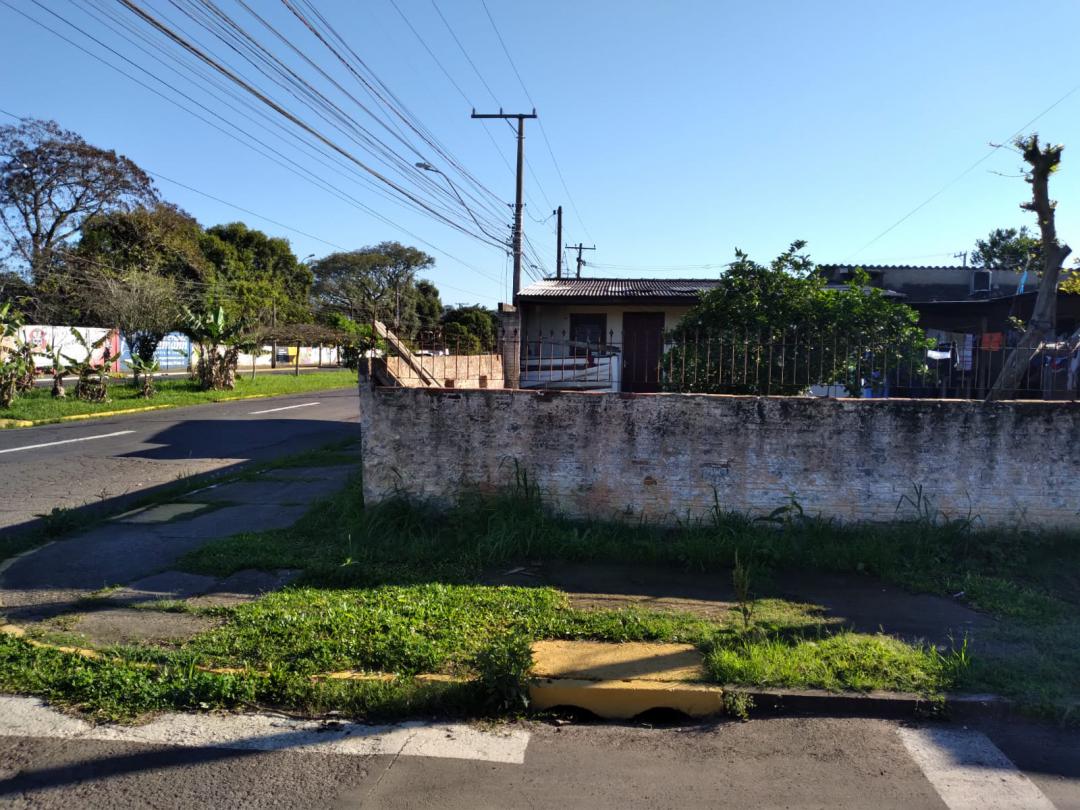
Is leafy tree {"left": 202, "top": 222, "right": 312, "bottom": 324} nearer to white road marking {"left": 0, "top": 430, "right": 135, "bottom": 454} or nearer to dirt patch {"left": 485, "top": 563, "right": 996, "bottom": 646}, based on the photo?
white road marking {"left": 0, "top": 430, "right": 135, "bottom": 454}

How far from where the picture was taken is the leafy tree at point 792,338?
311 inches

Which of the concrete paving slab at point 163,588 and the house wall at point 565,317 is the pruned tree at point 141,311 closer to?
the house wall at point 565,317

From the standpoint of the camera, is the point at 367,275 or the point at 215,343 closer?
the point at 215,343

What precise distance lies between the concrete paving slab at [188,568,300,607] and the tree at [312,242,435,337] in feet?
205

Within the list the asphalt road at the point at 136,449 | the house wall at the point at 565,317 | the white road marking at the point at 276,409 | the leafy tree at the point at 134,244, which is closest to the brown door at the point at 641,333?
the house wall at the point at 565,317

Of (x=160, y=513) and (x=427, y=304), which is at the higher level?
(x=427, y=304)

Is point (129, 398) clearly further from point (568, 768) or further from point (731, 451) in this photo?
point (568, 768)

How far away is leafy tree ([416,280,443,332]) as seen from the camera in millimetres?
67194

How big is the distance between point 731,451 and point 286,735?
4572 millimetres

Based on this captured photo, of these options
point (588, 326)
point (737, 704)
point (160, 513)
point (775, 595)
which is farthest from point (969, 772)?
point (588, 326)

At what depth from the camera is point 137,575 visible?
621 centimetres

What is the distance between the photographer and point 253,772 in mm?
3498

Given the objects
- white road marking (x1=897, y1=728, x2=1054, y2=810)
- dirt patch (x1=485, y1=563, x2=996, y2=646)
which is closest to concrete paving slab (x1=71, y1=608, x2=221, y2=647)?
dirt patch (x1=485, y1=563, x2=996, y2=646)

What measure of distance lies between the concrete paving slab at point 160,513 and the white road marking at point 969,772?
7.25 meters
